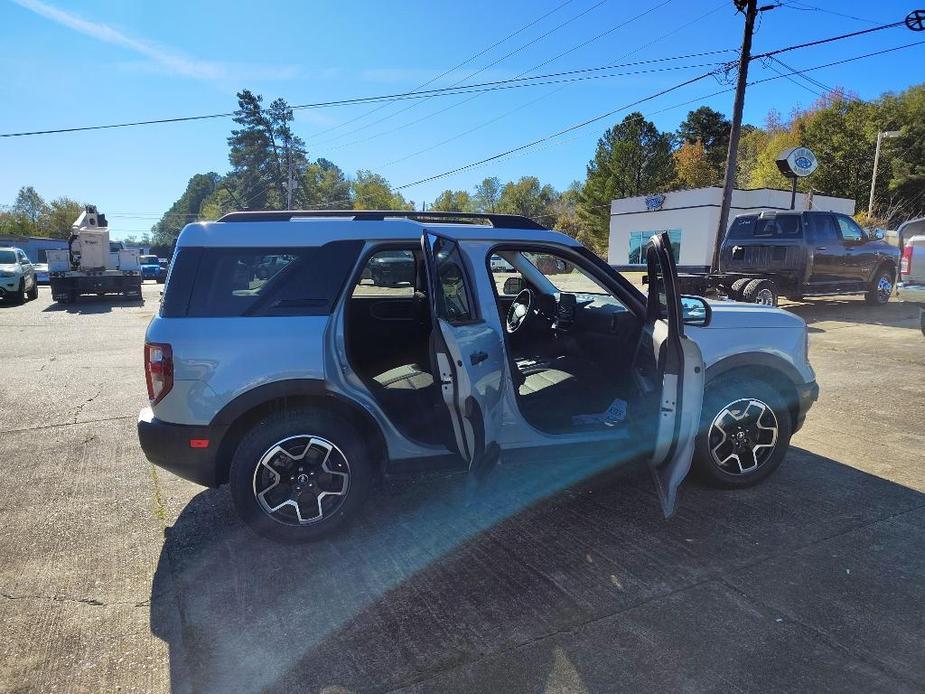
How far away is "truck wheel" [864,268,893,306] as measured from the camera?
1346 centimetres

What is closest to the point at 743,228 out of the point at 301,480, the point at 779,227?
the point at 779,227

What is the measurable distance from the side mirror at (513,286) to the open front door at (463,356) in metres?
1.68

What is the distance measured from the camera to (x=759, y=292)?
463 inches

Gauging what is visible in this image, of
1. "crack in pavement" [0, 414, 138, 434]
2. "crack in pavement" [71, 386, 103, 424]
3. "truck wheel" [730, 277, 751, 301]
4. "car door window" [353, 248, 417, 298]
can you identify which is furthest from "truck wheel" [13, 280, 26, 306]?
"truck wheel" [730, 277, 751, 301]

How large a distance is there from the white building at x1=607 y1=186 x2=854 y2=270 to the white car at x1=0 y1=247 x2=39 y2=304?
2403 cm

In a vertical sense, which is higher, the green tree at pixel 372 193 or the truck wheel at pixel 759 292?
the green tree at pixel 372 193

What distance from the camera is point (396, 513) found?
12.5ft

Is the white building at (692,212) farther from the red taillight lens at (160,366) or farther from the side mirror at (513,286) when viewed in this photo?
the red taillight lens at (160,366)

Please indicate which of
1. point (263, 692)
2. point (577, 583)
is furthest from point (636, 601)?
point (263, 692)

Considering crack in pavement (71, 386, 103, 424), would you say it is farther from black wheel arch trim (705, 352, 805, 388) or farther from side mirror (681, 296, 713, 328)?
black wheel arch trim (705, 352, 805, 388)

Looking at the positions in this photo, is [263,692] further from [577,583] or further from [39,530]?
[39,530]

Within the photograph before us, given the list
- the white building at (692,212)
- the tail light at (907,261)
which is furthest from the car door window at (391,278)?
the white building at (692,212)

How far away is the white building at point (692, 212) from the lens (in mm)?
29094

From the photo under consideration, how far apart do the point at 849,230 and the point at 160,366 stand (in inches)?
549
